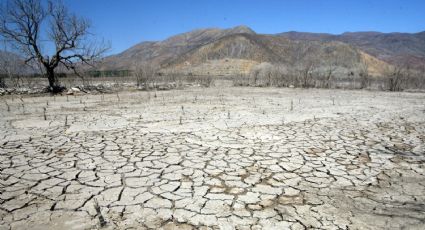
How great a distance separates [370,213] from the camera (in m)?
2.71

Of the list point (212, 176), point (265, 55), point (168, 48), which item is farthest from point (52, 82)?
point (168, 48)

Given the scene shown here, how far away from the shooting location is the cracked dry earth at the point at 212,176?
2.63 metres

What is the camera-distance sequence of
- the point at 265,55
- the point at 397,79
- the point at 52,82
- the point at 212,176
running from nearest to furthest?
the point at 212,176, the point at 52,82, the point at 397,79, the point at 265,55

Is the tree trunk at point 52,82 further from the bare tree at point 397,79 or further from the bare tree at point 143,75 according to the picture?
the bare tree at point 397,79

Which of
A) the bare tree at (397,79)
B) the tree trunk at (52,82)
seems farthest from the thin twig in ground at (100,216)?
the bare tree at (397,79)

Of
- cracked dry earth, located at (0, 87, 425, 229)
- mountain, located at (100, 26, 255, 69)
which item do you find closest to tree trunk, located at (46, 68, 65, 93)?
cracked dry earth, located at (0, 87, 425, 229)

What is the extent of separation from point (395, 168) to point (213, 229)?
9.23 feet

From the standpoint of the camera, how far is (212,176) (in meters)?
3.60

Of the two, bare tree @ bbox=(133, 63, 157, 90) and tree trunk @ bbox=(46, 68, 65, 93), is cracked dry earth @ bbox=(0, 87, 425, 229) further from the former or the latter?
bare tree @ bbox=(133, 63, 157, 90)

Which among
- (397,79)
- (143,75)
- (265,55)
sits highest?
(265,55)

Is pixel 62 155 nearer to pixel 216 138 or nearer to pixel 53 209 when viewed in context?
pixel 53 209

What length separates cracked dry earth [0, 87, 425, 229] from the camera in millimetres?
2629

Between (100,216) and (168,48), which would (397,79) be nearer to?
(100,216)

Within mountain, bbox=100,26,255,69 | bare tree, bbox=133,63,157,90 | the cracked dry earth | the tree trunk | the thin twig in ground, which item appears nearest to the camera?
the thin twig in ground
